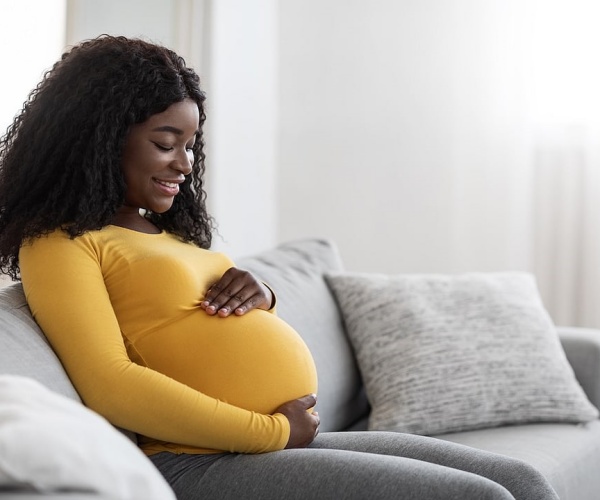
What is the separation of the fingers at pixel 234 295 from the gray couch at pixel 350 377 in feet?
1.53

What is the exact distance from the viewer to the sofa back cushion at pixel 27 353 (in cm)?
135

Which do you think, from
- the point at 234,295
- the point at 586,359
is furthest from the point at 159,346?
the point at 586,359

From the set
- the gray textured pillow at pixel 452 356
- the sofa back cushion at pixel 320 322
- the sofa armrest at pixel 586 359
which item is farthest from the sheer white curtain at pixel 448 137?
the sofa back cushion at pixel 320 322

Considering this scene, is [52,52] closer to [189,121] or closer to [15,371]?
[189,121]

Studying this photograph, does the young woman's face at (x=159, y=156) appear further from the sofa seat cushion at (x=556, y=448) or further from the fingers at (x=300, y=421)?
the sofa seat cushion at (x=556, y=448)

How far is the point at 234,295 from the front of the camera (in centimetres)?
156

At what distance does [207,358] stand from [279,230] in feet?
6.94

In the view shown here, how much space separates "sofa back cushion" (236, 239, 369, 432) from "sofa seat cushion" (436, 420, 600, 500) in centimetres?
24

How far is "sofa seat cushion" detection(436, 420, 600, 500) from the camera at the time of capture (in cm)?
190

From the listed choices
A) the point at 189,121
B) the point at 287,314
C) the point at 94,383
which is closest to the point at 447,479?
the point at 94,383

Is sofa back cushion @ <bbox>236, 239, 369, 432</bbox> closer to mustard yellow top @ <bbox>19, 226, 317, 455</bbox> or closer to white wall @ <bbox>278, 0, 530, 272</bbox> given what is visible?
mustard yellow top @ <bbox>19, 226, 317, 455</bbox>

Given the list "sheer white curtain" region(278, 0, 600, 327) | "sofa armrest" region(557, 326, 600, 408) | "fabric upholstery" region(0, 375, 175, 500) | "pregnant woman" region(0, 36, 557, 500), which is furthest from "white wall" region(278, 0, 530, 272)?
"fabric upholstery" region(0, 375, 175, 500)

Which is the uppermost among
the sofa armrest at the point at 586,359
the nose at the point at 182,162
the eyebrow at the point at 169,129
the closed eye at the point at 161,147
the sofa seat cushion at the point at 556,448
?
the eyebrow at the point at 169,129

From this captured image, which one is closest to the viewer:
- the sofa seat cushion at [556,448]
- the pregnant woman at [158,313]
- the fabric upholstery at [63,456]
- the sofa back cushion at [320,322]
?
the fabric upholstery at [63,456]
